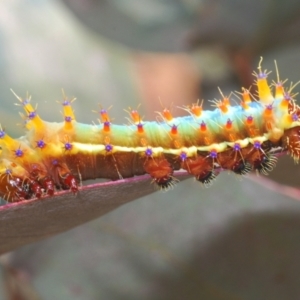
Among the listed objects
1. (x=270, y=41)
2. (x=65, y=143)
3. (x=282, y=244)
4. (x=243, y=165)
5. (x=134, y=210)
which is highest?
(x=270, y=41)

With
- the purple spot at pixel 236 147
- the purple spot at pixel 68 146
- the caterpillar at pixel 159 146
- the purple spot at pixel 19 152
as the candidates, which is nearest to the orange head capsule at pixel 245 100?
the caterpillar at pixel 159 146

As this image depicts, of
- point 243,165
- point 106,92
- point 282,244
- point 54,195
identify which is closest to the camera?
point 54,195

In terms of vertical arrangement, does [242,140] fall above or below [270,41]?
below

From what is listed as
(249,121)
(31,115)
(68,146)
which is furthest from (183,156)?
(31,115)

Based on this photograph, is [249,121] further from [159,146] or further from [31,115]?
[31,115]

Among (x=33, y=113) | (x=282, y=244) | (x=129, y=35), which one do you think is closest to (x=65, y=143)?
(x=33, y=113)

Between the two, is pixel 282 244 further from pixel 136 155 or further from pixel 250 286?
pixel 136 155
